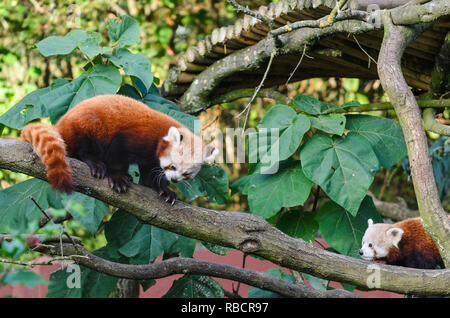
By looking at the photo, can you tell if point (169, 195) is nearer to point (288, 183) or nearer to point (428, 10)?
point (288, 183)

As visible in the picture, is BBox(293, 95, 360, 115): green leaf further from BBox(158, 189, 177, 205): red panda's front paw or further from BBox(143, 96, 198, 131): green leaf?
BBox(158, 189, 177, 205): red panda's front paw

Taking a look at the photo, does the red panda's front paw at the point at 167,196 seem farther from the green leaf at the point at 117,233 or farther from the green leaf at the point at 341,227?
the green leaf at the point at 341,227

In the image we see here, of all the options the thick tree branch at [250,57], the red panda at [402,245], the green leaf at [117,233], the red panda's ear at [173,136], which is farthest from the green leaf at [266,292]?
the thick tree branch at [250,57]

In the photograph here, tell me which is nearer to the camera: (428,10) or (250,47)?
A: (428,10)

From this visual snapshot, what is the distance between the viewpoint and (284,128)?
120 inches

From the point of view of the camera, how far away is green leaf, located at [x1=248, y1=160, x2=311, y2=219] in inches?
114

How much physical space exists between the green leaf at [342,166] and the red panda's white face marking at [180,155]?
690mm

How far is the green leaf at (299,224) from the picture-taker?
10.6ft

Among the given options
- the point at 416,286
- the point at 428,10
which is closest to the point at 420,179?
the point at 416,286

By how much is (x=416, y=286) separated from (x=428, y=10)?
1334mm

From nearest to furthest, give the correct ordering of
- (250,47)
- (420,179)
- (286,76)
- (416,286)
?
(416,286) → (420,179) → (250,47) → (286,76)

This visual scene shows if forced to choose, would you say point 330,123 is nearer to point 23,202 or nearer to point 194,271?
point 194,271

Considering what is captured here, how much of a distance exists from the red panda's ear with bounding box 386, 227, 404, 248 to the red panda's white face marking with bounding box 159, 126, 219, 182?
138cm

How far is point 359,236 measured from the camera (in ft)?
10.4
